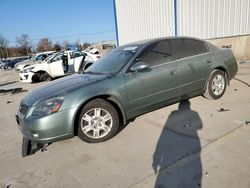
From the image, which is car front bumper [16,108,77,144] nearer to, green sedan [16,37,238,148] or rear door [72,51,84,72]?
green sedan [16,37,238,148]

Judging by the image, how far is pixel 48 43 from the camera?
80.4m

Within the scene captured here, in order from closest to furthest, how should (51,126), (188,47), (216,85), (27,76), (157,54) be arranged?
(51,126)
(157,54)
(188,47)
(216,85)
(27,76)

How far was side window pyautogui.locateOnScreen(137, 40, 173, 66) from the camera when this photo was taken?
4.26 meters

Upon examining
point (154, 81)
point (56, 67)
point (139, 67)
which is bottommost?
point (56, 67)

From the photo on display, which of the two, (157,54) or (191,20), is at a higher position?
(191,20)

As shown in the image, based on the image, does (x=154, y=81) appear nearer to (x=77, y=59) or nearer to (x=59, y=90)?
→ (x=59, y=90)

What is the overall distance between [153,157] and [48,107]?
176 cm

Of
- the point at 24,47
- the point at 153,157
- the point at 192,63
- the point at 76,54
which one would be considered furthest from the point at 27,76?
the point at 24,47

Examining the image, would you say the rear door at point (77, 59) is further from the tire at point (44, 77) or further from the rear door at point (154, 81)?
the rear door at point (154, 81)

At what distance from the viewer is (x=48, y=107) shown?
3.47 m

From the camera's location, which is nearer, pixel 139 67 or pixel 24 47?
pixel 139 67

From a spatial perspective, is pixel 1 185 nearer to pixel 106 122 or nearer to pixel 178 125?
pixel 106 122

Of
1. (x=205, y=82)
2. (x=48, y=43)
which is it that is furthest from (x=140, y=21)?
(x=48, y=43)

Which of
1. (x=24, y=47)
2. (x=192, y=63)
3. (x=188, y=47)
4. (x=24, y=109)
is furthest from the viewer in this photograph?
(x=24, y=47)
